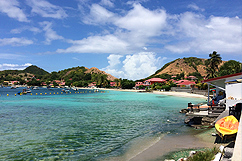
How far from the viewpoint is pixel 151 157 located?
9.79m

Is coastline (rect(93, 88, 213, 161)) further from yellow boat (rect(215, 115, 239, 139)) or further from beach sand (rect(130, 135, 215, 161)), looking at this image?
yellow boat (rect(215, 115, 239, 139))

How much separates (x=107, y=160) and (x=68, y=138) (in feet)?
17.0

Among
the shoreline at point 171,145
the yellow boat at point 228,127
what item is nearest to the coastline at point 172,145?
the shoreline at point 171,145

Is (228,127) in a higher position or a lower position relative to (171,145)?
higher

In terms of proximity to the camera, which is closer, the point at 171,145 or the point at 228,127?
the point at 228,127

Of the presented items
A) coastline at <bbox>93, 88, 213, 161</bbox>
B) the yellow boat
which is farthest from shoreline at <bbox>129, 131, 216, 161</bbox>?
the yellow boat

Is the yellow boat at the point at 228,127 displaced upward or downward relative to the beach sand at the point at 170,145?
upward

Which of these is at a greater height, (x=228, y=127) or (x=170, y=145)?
(x=228, y=127)

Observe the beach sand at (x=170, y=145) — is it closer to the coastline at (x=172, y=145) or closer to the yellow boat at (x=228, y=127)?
the coastline at (x=172, y=145)

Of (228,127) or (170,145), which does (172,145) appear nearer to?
(170,145)

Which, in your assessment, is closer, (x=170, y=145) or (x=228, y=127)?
(x=228, y=127)

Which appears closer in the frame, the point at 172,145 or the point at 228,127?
the point at 228,127

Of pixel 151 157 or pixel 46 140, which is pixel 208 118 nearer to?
pixel 151 157

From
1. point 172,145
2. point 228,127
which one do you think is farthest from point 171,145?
point 228,127
